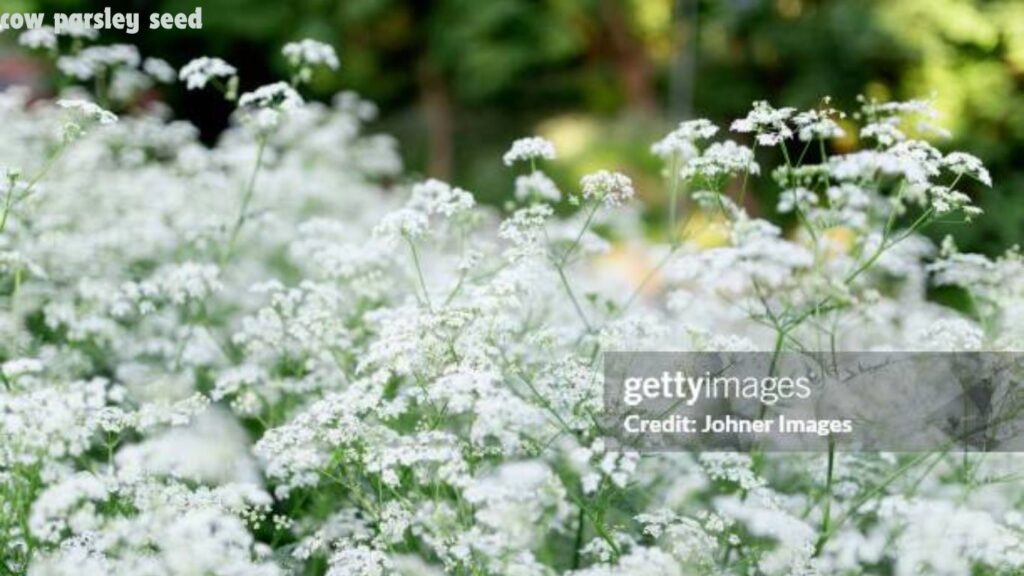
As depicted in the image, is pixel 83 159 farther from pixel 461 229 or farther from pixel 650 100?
pixel 650 100

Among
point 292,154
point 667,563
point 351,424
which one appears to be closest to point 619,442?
point 667,563

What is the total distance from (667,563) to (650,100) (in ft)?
36.9

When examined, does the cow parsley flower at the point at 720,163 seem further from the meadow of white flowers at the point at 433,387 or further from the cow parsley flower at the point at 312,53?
the cow parsley flower at the point at 312,53

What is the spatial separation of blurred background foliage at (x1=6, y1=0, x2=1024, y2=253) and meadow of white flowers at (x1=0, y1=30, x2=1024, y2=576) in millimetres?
5621

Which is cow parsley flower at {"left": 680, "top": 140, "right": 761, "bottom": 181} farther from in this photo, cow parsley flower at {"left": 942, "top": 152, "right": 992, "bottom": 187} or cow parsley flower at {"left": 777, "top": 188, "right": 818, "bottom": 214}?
cow parsley flower at {"left": 942, "top": 152, "right": 992, "bottom": 187}

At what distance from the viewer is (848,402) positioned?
3275mm

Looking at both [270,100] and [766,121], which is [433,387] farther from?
[270,100]

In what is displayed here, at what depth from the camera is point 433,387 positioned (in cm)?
287

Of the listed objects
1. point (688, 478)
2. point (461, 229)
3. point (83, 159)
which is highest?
point (83, 159)

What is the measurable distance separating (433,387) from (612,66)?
461 inches

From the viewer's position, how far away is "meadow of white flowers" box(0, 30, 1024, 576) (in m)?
2.78

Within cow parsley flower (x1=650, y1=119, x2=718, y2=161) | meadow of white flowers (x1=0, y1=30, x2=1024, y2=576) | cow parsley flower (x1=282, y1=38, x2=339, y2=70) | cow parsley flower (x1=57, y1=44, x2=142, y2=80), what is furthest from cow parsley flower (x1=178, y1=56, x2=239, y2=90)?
cow parsley flower (x1=650, y1=119, x2=718, y2=161)

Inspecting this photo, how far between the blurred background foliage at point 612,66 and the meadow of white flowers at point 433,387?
562 centimetres

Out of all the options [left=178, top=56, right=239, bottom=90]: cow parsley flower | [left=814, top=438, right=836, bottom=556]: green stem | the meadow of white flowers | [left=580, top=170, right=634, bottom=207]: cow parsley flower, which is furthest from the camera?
[left=178, top=56, right=239, bottom=90]: cow parsley flower
